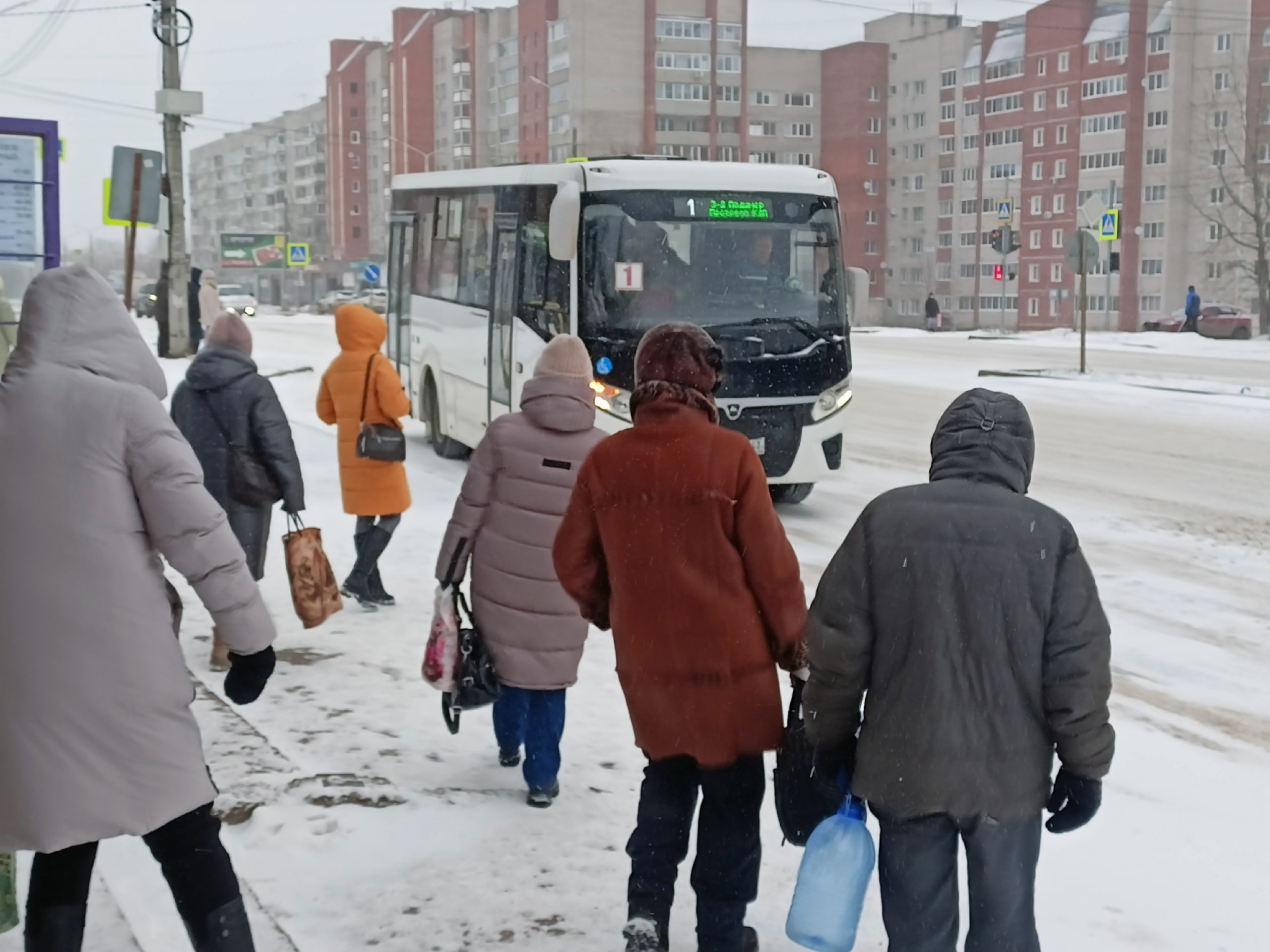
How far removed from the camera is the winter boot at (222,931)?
330 cm

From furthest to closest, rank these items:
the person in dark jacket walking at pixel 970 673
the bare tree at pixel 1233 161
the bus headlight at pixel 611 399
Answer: the bare tree at pixel 1233 161
the bus headlight at pixel 611 399
the person in dark jacket walking at pixel 970 673

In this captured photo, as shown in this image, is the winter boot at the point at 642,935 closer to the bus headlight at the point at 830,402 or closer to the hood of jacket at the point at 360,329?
the hood of jacket at the point at 360,329

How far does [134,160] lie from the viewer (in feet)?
41.9

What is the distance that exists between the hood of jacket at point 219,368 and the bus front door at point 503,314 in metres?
6.51

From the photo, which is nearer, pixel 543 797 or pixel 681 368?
pixel 681 368

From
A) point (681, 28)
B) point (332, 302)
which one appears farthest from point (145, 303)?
point (681, 28)

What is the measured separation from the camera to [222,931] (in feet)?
10.9

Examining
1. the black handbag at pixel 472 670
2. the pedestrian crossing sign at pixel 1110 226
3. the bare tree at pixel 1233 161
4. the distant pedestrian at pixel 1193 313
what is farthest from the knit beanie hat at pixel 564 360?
the bare tree at pixel 1233 161

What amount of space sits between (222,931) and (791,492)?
9.28m

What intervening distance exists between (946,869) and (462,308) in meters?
12.0

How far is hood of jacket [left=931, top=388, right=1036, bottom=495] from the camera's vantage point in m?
3.05

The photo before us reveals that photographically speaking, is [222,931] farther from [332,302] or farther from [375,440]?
[332,302]

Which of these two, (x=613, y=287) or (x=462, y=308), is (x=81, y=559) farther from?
(x=462, y=308)

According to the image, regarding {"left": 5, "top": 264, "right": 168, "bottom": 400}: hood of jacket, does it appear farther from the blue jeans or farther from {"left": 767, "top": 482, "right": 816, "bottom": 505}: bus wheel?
{"left": 767, "top": 482, "right": 816, "bottom": 505}: bus wheel
